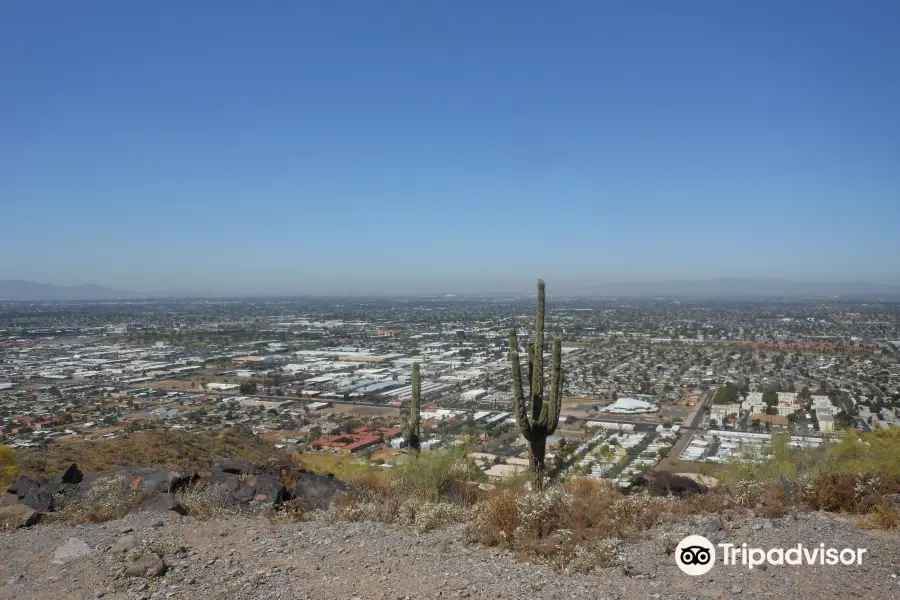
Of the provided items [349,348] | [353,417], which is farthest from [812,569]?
[349,348]

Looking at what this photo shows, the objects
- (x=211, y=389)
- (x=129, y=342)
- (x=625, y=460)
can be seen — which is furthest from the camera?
(x=129, y=342)

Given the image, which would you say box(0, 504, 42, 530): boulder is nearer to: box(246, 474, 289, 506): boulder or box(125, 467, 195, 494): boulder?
box(125, 467, 195, 494): boulder

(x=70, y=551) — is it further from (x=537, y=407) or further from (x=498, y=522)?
(x=537, y=407)

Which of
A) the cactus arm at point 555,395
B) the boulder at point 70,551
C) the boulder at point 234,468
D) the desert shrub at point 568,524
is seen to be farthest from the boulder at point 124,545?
the cactus arm at point 555,395

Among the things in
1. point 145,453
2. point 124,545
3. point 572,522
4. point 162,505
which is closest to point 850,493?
point 572,522

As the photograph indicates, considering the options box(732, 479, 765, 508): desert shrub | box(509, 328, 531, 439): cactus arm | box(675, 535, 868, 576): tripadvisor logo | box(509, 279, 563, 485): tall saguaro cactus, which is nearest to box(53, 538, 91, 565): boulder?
box(509, 328, 531, 439): cactus arm

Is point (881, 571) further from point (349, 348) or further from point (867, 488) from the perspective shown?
point (349, 348)
